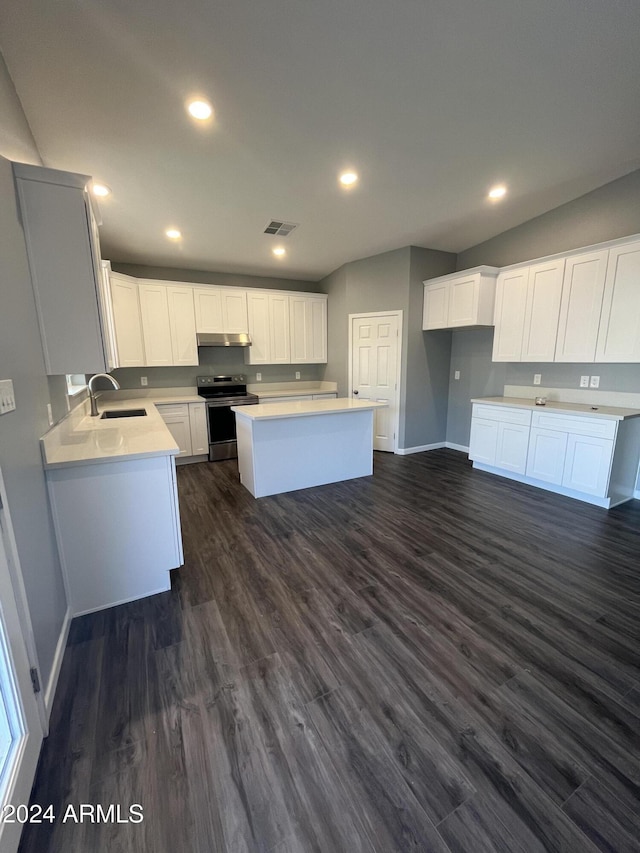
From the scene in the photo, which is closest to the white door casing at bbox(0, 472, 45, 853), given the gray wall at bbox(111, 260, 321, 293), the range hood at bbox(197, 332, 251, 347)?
the range hood at bbox(197, 332, 251, 347)

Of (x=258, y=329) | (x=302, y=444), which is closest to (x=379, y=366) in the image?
(x=258, y=329)

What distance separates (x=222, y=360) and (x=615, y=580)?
519cm

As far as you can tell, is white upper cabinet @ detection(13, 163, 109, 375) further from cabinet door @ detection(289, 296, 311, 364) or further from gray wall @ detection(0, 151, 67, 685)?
cabinet door @ detection(289, 296, 311, 364)

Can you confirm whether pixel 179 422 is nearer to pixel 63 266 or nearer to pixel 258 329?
pixel 258 329

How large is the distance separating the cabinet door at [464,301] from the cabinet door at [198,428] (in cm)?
362

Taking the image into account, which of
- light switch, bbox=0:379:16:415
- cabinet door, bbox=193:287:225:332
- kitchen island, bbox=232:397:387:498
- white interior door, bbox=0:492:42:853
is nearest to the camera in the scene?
white interior door, bbox=0:492:42:853

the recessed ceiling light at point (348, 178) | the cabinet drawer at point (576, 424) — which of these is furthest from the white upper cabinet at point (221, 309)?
the cabinet drawer at point (576, 424)

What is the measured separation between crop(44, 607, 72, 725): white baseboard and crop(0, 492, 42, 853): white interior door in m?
0.21

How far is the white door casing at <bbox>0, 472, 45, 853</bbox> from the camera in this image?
1.10 meters

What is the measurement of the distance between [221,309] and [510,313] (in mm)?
3907

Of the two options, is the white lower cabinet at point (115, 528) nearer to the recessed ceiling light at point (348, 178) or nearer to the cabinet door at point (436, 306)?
the recessed ceiling light at point (348, 178)

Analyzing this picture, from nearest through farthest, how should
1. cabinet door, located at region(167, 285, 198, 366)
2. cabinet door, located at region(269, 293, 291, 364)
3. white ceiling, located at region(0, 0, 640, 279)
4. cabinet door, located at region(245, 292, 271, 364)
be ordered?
white ceiling, located at region(0, 0, 640, 279), cabinet door, located at region(167, 285, 198, 366), cabinet door, located at region(245, 292, 271, 364), cabinet door, located at region(269, 293, 291, 364)

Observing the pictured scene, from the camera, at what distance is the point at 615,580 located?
2322 mm

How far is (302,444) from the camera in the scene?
12.5 feet
